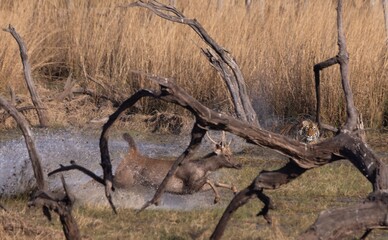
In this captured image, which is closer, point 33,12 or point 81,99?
point 81,99

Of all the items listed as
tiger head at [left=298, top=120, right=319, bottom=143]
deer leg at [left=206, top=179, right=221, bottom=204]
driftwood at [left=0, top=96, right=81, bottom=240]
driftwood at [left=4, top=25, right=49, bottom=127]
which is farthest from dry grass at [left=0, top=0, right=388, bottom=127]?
driftwood at [left=0, top=96, right=81, bottom=240]

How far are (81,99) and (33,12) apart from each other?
2.52m

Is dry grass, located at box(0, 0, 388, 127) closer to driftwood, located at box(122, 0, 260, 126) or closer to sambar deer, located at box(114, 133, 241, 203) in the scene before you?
sambar deer, located at box(114, 133, 241, 203)

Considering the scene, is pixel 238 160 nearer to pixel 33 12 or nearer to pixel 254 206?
pixel 254 206

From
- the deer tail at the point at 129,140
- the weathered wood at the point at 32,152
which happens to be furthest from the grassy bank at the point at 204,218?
the weathered wood at the point at 32,152

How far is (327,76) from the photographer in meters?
12.5

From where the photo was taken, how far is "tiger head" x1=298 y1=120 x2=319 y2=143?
11.6 metres

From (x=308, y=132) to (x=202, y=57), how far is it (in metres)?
2.39

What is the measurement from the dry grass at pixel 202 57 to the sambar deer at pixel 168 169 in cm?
248

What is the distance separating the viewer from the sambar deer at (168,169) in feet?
32.9

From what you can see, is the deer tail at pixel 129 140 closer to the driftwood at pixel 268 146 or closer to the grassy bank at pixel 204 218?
the grassy bank at pixel 204 218

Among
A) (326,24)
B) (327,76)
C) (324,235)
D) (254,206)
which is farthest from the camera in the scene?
(326,24)

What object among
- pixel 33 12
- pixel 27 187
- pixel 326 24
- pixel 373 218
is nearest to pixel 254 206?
pixel 27 187

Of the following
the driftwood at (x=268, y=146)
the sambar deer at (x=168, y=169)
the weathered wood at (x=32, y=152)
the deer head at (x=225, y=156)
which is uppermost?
the driftwood at (x=268, y=146)
